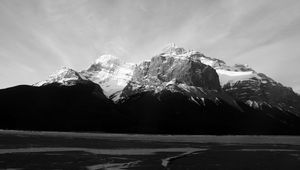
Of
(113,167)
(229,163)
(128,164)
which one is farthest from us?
(229,163)

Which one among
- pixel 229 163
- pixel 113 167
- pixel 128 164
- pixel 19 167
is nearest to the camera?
pixel 19 167

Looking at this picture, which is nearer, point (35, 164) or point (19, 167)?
point (19, 167)

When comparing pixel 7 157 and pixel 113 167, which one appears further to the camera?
pixel 7 157

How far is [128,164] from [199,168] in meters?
12.5

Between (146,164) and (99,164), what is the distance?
8585mm

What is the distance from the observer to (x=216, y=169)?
217ft

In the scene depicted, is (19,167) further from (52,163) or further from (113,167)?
(113,167)

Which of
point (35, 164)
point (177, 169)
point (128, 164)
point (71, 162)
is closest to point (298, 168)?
point (177, 169)

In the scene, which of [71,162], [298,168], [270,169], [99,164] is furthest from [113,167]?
[298,168]

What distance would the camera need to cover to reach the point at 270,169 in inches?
2677

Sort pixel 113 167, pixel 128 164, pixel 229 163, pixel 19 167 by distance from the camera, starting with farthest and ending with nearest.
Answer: pixel 229 163
pixel 128 164
pixel 113 167
pixel 19 167

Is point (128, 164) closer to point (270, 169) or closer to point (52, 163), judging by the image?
point (52, 163)

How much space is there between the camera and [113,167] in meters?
64.6

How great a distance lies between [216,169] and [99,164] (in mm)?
19870
